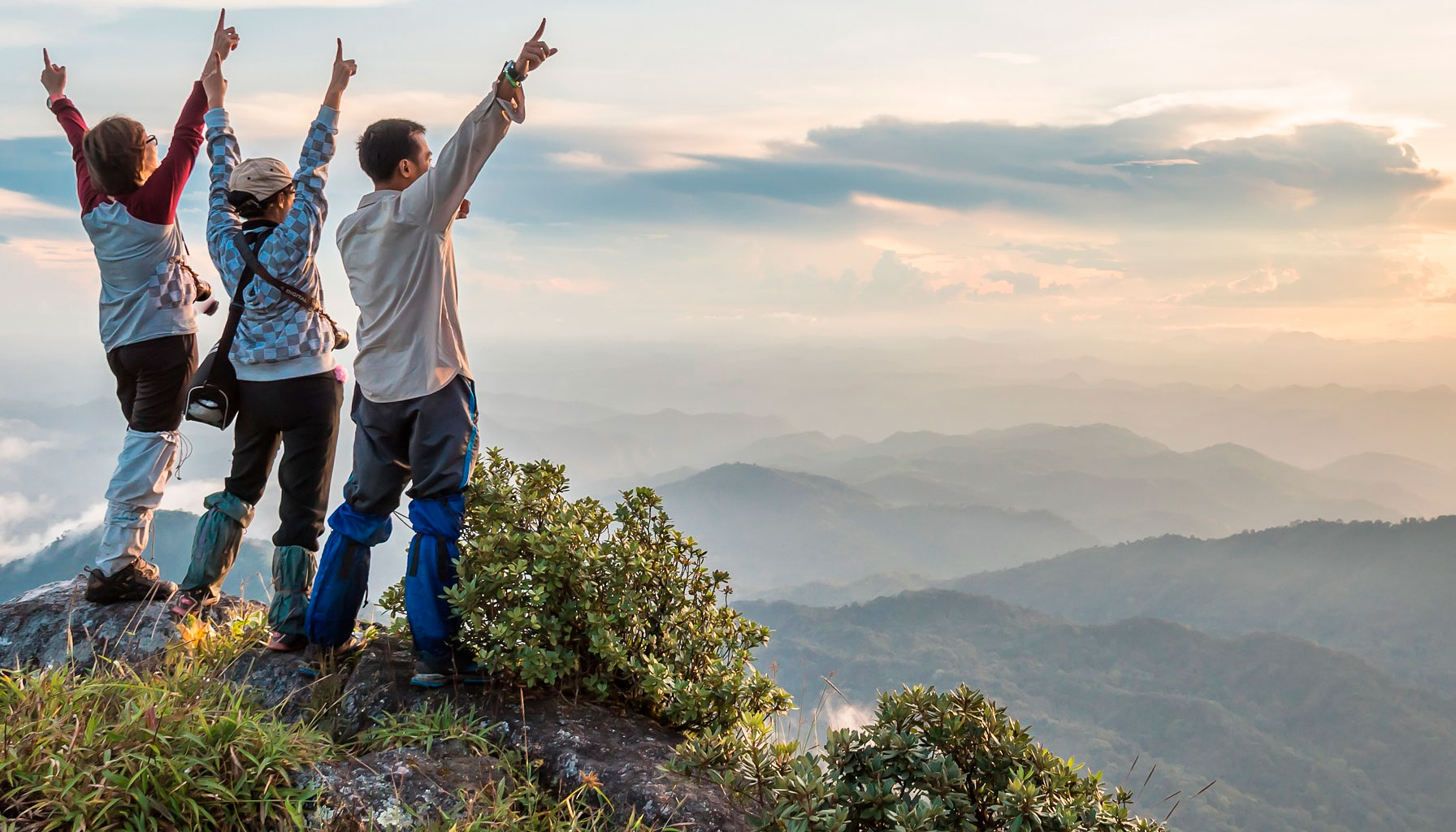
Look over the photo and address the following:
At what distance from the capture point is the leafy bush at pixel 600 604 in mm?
4910

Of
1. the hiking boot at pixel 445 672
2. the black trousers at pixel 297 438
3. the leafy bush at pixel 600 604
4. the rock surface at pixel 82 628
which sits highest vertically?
the black trousers at pixel 297 438

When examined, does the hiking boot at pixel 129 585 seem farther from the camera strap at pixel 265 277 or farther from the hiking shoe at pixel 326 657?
the camera strap at pixel 265 277

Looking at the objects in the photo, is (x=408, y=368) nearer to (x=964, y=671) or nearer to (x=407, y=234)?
(x=407, y=234)

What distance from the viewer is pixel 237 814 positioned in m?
3.91

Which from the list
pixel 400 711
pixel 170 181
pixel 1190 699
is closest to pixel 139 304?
pixel 170 181

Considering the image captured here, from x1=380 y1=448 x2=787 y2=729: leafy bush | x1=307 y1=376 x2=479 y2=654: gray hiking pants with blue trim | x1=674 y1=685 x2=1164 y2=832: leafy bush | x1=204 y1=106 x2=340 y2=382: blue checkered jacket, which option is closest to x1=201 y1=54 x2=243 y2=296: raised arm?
x1=204 y1=106 x2=340 y2=382: blue checkered jacket

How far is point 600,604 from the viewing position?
513cm

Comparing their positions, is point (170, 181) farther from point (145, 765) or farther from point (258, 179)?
point (145, 765)

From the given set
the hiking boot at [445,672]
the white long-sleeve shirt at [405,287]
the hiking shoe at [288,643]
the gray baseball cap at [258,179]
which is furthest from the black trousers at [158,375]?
the hiking boot at [445,672]

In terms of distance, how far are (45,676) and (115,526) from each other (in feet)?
5.58

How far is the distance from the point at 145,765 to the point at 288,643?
178cm

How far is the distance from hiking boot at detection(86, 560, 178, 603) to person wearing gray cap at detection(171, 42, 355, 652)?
1198 millimetres

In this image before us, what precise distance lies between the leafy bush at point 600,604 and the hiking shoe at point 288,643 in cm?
124

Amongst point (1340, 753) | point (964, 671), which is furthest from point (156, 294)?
point (1340, 753)
